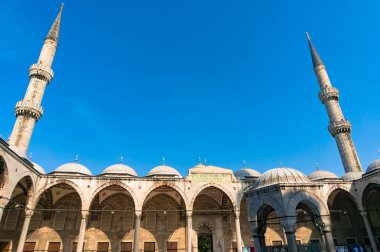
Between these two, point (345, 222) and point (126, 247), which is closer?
point (126, 247)

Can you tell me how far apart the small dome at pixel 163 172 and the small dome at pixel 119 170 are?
1.65 meters

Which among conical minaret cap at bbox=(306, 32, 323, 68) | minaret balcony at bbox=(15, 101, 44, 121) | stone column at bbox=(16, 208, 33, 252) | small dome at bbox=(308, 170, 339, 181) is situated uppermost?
conical minaret cap at bbox=(306, 32, 323, 68)

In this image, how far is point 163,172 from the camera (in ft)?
71.7

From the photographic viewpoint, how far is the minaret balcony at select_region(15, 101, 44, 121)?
1825 centimetres

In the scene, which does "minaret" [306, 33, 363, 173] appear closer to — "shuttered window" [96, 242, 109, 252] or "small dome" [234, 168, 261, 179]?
"small dome" [234, 168, 261, 179]

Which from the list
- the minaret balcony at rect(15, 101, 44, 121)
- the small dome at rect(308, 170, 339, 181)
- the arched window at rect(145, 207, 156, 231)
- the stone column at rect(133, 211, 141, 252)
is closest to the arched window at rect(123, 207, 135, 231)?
the arched window at rect(145, 207, 156, 231)

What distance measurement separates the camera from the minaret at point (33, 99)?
17.5 meters

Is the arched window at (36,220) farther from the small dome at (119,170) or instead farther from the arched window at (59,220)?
the small dome at (119,170)

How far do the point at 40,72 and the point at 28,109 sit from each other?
3.52 metres

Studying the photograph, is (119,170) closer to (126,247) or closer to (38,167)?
(126,247)

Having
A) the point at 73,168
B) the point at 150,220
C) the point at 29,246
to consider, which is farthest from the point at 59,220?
the point at 150,220

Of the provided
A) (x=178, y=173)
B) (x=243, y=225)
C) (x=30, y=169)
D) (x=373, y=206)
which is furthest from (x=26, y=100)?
(x=373, y=206)

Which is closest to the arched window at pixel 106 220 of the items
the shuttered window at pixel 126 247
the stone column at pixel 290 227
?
the shuttered window at pixel 126 247

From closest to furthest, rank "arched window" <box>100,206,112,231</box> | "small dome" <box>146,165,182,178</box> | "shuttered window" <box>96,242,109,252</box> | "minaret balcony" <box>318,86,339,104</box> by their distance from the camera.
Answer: "shuttered window" <box>96,242,109,252</box>
"arched window" <box>100,206,112,231</box>
"small dome" <box>146,165,182,178</box>
"minaret balcony" <box>318,86,339,104</box>
